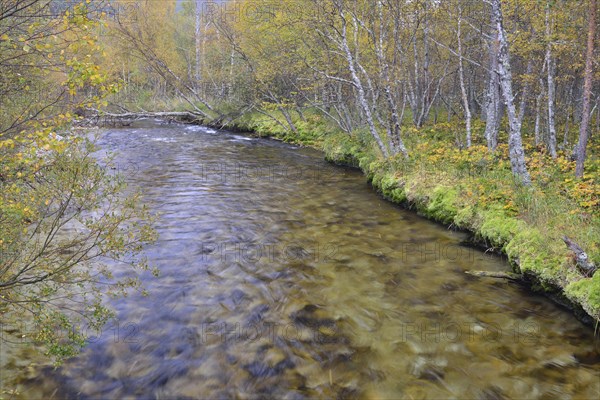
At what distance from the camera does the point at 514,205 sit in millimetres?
8586

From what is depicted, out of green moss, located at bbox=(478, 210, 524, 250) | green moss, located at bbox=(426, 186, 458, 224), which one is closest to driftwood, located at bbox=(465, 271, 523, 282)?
green moss, located at bbox=(478, 210, 524, 250)

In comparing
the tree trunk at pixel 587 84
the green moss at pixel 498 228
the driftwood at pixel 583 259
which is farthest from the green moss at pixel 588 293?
the tree trunk at pixel 587 84

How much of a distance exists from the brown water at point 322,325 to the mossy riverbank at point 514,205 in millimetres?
424

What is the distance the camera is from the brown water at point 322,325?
4570 millimetres

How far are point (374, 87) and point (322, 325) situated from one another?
16.0 m

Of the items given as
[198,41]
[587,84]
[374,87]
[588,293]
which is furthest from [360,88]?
[198,41]

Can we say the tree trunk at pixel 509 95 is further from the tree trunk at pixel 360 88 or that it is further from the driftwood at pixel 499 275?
the tree trunk at pixel 360 88

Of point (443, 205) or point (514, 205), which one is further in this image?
point (443, 205)

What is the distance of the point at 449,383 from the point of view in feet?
15.3

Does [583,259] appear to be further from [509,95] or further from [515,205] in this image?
[509,95]

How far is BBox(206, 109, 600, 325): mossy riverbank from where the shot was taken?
20.7 ft

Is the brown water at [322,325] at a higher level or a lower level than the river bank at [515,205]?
lower

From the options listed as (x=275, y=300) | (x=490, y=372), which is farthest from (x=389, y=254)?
(x=490, y=372)

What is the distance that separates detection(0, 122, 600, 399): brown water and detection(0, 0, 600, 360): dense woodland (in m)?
1.00
